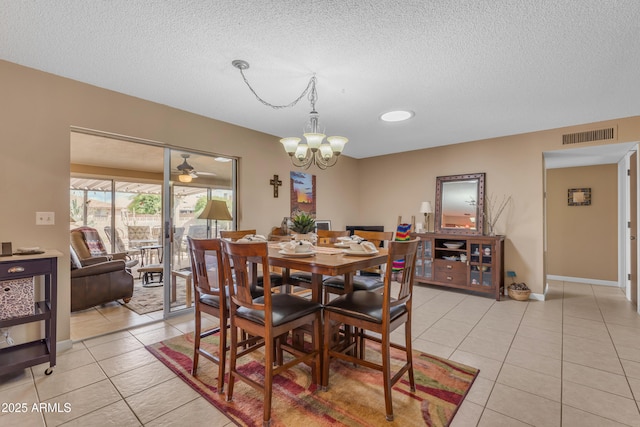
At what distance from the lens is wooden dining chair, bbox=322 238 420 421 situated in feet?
5.60

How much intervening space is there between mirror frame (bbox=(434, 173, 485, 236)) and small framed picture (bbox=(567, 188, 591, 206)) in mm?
2002

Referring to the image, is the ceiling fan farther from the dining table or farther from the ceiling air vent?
the ceiling air vent

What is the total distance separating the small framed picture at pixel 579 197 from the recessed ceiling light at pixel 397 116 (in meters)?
3.83

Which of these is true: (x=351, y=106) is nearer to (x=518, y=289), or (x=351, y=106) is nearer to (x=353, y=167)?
(x=353, y=167)

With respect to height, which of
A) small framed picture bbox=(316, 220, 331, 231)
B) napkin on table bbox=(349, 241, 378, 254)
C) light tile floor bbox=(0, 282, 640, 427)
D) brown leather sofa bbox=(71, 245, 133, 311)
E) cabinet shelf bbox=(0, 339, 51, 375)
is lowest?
light tile floor bbox=(0, 282, 640, 427)

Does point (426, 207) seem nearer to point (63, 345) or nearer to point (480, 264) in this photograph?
point (480, 264)

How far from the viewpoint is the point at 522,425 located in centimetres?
169

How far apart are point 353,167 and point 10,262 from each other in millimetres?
5179

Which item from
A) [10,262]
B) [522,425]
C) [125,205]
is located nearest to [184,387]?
[10,262]

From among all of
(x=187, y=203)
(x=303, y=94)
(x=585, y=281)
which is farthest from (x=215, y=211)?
(x=585, y=281)

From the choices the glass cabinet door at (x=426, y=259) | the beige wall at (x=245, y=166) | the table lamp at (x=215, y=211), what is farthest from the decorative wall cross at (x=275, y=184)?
the glass cabinet door at (x=426, y=259)

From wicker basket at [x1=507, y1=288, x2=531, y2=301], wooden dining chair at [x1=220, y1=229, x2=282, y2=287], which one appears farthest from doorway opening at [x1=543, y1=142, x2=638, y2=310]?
wooden dining chair at [x1=220, y1=229, x2=282, y2=287]

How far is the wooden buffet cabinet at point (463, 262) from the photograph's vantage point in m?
4.29

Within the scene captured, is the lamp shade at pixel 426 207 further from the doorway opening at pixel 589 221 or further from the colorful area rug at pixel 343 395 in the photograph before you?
the colorful area rug at pixel 343 395
